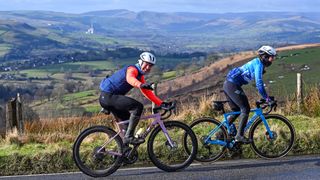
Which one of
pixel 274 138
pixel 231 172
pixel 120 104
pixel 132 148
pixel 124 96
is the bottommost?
pixel 231 172

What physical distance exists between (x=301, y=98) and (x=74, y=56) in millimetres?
77757

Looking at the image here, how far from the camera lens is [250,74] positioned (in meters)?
8.47

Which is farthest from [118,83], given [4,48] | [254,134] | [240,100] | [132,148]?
[4,48]

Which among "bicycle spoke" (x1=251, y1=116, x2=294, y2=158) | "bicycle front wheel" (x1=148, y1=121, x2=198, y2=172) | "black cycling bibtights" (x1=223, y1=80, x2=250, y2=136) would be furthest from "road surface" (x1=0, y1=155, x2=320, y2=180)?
"black cycling bibtights" (x1=223, y1=80, x2=250, y2=136)

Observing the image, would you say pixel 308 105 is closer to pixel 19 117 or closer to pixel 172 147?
pixel 172 147

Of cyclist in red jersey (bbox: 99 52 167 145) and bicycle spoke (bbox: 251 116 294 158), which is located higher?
cyclist in red jersey (bbox: 99 52 167 145)

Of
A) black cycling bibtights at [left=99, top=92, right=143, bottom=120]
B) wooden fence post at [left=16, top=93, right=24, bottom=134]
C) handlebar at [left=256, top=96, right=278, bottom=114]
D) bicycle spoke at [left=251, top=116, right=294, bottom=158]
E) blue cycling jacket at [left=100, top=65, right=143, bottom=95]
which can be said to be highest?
blue cycling jacket at [left=100, top=65, right=143, bottom=95]

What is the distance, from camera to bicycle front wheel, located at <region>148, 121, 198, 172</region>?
808 cm

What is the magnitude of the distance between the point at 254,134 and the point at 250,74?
119 centimetres

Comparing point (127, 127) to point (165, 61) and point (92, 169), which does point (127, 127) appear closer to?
point (92, 169)

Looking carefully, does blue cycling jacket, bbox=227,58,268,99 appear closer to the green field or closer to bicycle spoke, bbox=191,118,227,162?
bicycle spoke, bbox=191,118,227,162

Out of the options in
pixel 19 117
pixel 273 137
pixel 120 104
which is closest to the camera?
pixel 120 104

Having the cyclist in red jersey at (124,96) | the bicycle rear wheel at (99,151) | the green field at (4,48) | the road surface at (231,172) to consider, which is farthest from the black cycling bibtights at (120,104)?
the green field at (4,48)

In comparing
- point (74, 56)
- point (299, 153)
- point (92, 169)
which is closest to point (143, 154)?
point (92, 169)
